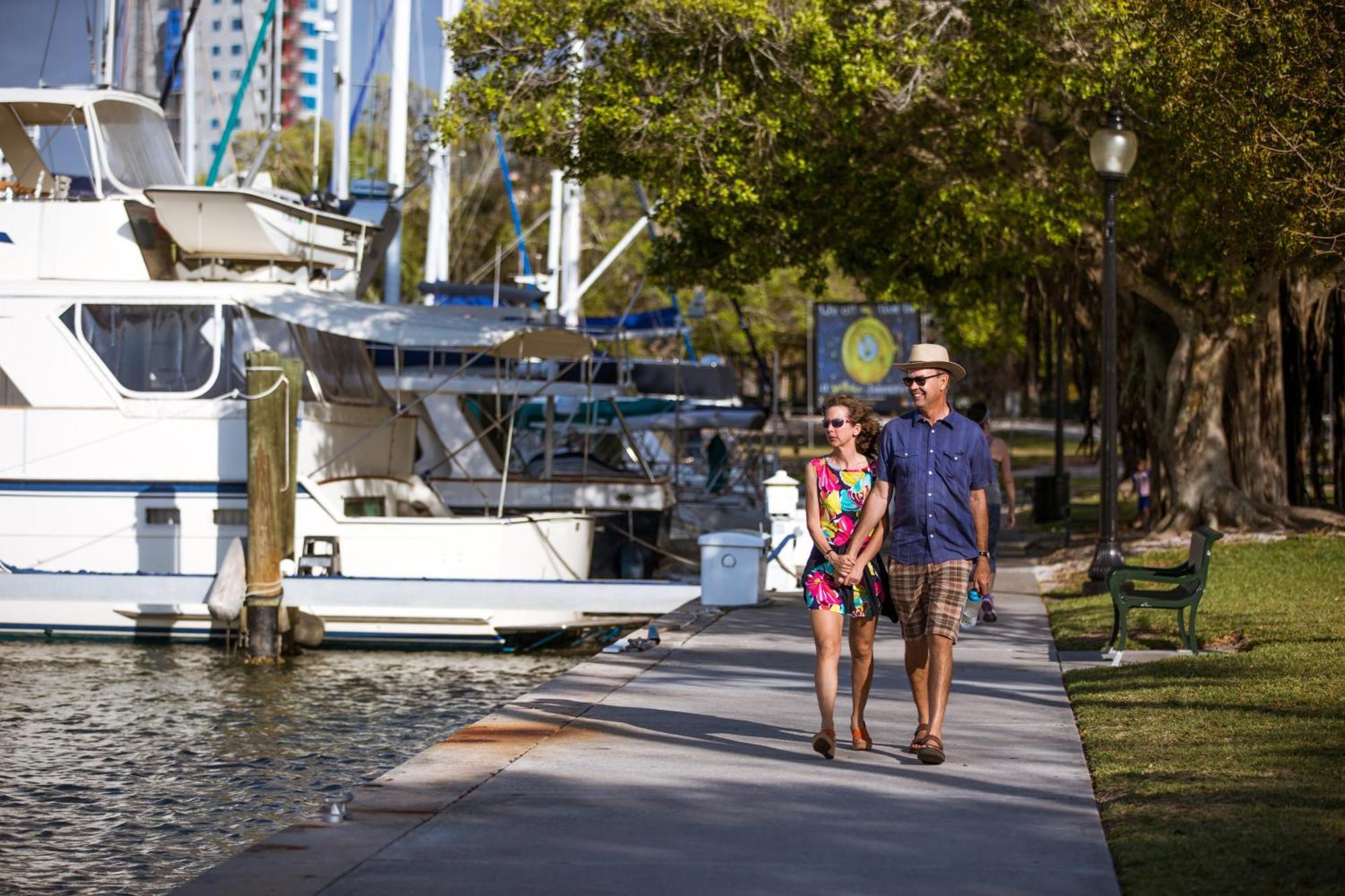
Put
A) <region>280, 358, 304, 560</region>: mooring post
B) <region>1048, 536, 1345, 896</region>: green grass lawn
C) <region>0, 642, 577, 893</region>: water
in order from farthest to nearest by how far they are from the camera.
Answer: <region>280, 358, 304, 560</region>: mooring post < <region>0, 642, 577, 893</region>: water < <region>1048, 536, 1345, 896</region>: green grass lawn

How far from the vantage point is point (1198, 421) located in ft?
68.5

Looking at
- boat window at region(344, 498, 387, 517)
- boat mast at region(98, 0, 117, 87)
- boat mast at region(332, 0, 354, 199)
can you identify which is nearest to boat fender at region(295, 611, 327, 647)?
boat window at region(344, 498, 387, 517)

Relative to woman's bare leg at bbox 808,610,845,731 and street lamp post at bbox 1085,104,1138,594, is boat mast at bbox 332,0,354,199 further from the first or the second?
woman's bare leg at bbox 808,610,845,731

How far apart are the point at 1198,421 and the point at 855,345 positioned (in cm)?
532

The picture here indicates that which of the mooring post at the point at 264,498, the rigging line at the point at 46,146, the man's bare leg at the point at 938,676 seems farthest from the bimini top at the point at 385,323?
the man's bare leg at the point at 938,676

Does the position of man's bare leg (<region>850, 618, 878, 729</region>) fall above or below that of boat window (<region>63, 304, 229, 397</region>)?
below

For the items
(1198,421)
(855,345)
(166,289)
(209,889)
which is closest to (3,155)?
(166,289)

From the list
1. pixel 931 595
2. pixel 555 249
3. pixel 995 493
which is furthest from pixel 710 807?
pixel 555 249

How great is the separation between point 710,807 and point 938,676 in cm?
146

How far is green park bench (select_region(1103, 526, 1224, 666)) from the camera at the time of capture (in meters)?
11.7

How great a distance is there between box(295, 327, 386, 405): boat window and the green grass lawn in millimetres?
8533

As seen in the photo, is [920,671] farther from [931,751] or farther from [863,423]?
[863,423]

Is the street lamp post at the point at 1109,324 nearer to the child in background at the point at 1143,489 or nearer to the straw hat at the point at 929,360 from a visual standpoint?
the straw hat at the point at 929,360

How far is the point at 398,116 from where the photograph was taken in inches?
1099
